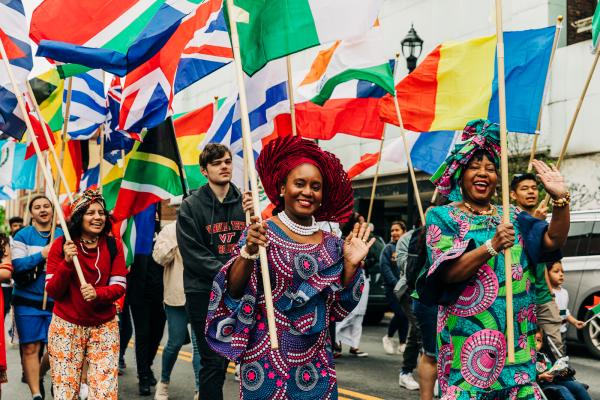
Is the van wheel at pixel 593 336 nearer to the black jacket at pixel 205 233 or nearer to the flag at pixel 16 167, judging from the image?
the black jacket at pixel 205 233

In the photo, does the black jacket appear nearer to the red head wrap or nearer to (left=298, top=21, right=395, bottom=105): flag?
the red head wrap

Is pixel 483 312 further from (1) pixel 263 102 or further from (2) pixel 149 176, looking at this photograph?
(2) pixel 149 176

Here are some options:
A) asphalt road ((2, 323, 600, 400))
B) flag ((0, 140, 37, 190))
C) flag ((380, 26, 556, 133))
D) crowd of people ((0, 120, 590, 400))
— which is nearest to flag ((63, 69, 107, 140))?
asphalt road ((2, 323, 600, 400))

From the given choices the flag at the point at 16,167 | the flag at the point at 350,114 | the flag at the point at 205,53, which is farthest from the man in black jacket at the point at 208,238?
the flag at the point at 16,167

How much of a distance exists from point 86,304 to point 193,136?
518cm

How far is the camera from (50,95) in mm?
9875

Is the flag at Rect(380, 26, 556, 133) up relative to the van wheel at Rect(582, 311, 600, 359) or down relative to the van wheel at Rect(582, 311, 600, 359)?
up

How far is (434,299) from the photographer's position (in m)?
3.89

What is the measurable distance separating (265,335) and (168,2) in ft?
9.95

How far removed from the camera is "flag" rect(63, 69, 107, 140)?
909 cm

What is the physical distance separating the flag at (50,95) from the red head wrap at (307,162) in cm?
677

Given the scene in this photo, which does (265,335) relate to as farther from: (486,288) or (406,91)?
(406,91)

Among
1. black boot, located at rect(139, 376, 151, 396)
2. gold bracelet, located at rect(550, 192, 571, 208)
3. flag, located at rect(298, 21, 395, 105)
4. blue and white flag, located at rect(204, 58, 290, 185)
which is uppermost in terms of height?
flag, located at rect(298, 21, 395, 105)

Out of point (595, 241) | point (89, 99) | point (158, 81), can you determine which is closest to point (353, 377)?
point (158, 81)
